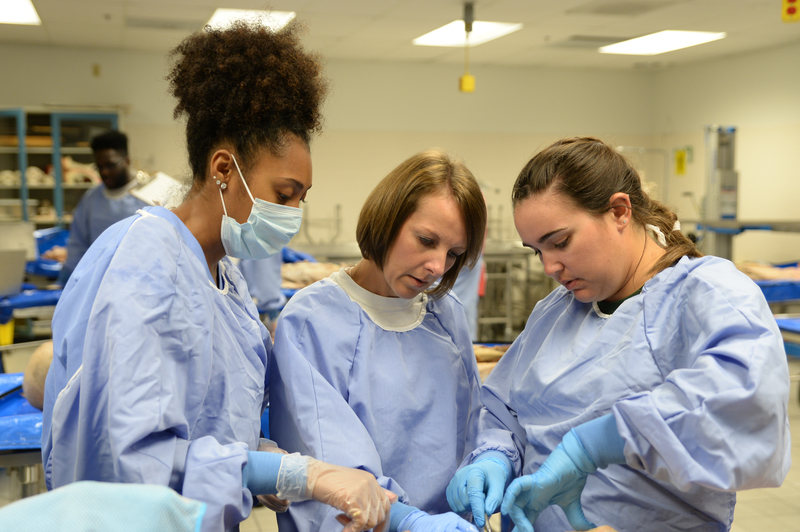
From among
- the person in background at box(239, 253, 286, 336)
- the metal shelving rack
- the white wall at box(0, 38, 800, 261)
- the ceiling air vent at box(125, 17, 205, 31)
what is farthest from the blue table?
the metal shelving rack

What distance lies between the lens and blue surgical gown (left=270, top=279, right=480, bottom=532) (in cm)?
123

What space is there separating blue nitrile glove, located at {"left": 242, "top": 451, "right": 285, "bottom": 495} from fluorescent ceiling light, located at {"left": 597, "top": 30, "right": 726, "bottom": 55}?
6.26 metres

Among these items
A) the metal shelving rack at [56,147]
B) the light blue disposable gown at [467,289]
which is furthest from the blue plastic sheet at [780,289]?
the metal shelving rack at [56,147]

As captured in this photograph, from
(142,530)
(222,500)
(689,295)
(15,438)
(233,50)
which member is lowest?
(15,438)

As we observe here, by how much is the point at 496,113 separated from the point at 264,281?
5162 millimetres

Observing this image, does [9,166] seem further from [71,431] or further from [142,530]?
[142,530]

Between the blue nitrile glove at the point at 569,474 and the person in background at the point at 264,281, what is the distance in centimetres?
270

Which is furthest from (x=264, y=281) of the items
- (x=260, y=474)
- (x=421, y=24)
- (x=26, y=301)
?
(x=421, y=24)

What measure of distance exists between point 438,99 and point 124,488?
7679 millimetres

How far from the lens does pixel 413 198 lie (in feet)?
4.36

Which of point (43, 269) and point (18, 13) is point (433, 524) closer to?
point (43, 269)

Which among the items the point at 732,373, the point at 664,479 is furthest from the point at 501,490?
the point at 732,373

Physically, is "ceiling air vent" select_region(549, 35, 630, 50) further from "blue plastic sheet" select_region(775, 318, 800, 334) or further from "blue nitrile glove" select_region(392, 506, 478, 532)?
"blue nitrile glove" select_region(392, 506, 478, 532)

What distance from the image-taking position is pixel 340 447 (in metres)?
1.20
